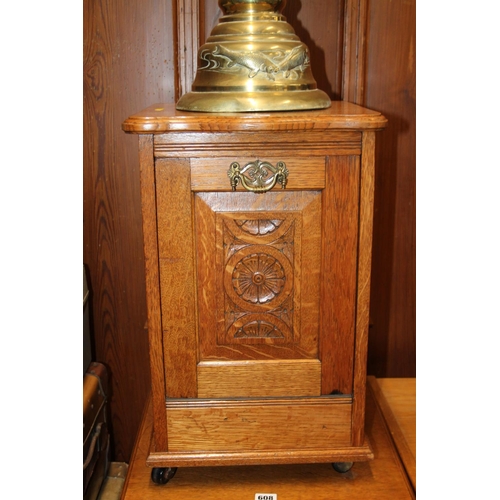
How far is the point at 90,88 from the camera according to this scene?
147 cm

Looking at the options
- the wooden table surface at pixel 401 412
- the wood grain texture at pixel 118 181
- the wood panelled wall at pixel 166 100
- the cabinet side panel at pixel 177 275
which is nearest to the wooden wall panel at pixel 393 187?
the wood panelled wall at pixel 166 100

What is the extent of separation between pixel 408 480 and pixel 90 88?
1153 mm

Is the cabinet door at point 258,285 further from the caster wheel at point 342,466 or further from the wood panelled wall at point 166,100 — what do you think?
the wood panelled wall at point 166,100

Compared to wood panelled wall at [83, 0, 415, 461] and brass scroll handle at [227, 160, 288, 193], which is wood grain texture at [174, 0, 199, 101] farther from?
brass scroll handle at [227, 160, 288, 193]

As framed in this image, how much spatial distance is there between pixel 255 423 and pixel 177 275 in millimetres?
319

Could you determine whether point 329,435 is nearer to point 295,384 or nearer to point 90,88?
point 295,384

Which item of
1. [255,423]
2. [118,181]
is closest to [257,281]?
[255,423]

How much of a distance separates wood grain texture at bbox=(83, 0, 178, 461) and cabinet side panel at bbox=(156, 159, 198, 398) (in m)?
0.52

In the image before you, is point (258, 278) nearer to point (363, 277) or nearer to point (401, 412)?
point (363, 277)

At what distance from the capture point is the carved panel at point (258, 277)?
3.44ft

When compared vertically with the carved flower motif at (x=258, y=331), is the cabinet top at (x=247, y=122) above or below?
above

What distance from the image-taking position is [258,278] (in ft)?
3.51

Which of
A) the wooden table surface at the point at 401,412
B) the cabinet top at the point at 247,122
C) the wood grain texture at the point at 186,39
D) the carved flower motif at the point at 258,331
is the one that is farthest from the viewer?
the wood grain texture at the point at 186,39

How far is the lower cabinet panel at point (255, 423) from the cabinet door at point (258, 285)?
0.02 metres
